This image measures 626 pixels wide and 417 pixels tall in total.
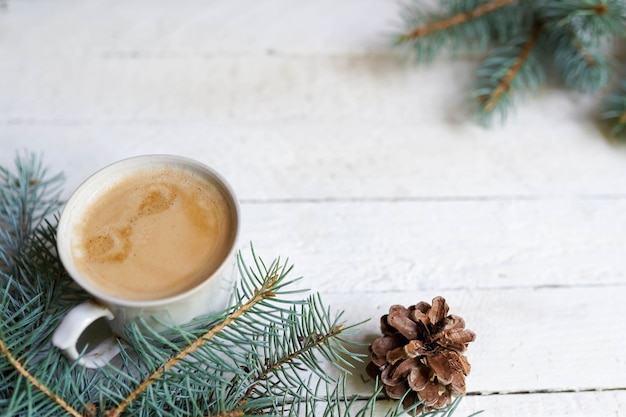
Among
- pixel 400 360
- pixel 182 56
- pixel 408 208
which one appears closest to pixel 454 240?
pixel 408 208

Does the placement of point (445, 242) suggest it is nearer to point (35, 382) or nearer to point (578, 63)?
point (578, 63)

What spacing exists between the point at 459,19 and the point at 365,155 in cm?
22

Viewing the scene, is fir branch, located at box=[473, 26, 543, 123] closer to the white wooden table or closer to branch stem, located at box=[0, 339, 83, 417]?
the white wooden table

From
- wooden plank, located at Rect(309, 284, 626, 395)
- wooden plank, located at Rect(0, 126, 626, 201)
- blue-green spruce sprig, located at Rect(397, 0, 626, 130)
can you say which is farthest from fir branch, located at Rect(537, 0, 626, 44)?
wooden plank, located at Rect(309, 284, 626, 395)

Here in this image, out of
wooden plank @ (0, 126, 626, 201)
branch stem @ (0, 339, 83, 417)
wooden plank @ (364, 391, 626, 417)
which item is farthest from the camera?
Result: wooden plank @ (0, 126, 626, 201)

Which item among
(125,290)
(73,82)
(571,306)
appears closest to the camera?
(125,290)

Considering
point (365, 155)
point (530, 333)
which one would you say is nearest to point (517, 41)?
point (365, 155)

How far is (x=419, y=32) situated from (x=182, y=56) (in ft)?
0.99

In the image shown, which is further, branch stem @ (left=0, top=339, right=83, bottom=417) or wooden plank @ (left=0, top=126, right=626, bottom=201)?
wooden plank @ (left=0, top=126, right=626, bottom=201)

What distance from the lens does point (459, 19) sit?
750 millimetres

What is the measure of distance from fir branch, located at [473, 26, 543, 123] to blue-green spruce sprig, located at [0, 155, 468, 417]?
352mm

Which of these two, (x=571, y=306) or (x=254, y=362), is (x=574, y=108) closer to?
(x=571, y=306)

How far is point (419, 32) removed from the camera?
742mm

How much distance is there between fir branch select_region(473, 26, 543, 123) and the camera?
2.39 ft
